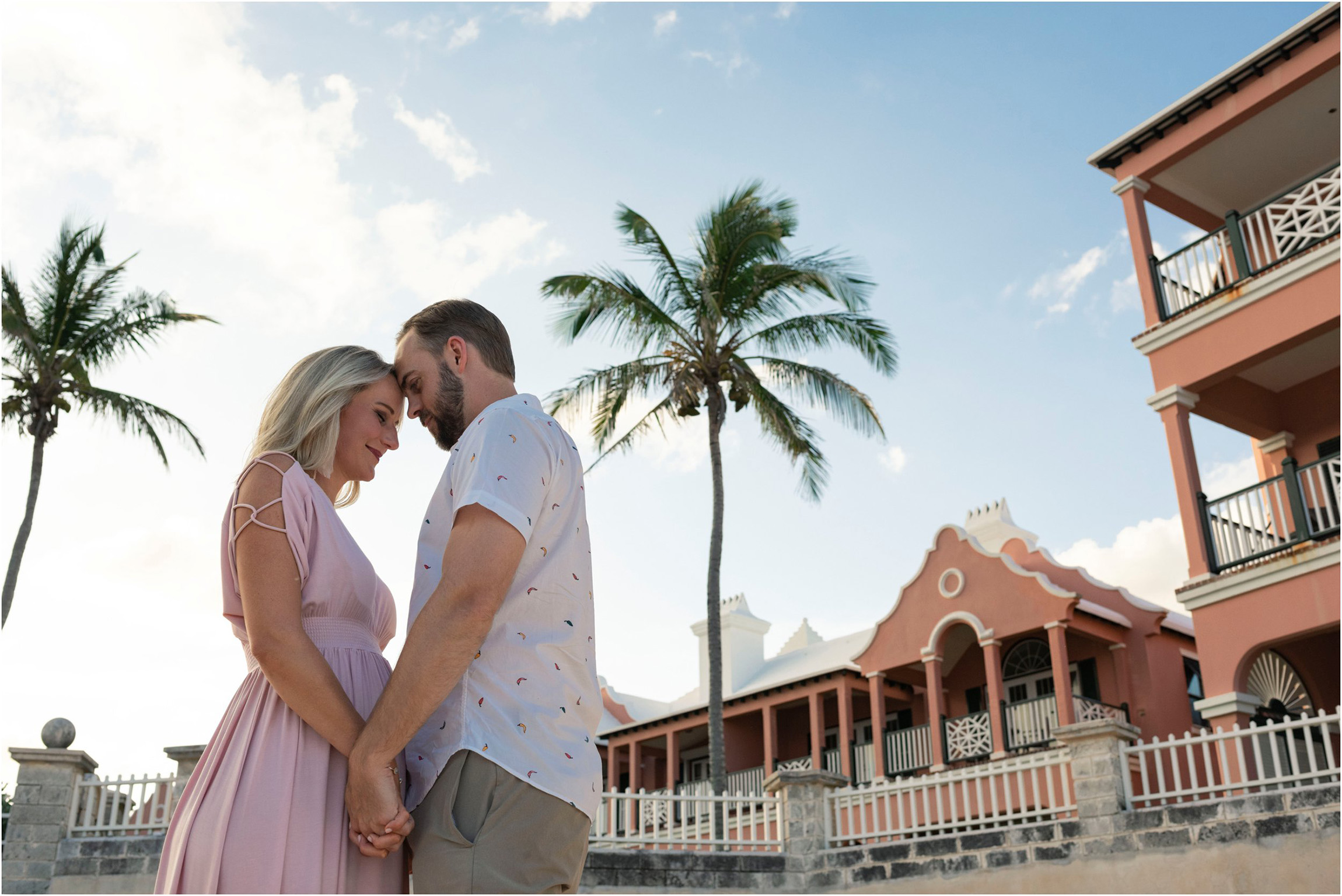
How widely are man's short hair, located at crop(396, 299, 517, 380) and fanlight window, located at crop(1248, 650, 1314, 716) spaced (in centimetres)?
1399

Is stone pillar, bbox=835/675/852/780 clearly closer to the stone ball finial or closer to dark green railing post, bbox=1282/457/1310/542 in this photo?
dark green railing post, bbox=1282/457/1310/542

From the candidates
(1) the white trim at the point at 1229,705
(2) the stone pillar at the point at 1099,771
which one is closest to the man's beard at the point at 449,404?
(2) the stone pillar at the point at 1099,771

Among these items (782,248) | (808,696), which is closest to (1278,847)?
(782,248)

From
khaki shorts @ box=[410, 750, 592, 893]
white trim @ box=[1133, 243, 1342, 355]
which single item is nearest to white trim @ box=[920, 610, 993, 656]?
white trim @ box=[1133, 243, 1342, 355]

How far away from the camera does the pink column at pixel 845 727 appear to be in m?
20.3

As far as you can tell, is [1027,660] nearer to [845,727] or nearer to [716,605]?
[845,727]

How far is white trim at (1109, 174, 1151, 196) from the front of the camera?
580 inches

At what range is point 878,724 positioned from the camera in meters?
19.9

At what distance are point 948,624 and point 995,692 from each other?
1.76 metres

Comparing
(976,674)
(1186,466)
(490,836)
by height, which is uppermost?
(1186,466)

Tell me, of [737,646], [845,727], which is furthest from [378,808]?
[737,646]

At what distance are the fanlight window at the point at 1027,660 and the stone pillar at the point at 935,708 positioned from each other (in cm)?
149

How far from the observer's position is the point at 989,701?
18297mm

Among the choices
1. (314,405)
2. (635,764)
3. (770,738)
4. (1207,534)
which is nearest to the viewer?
(314,405)
